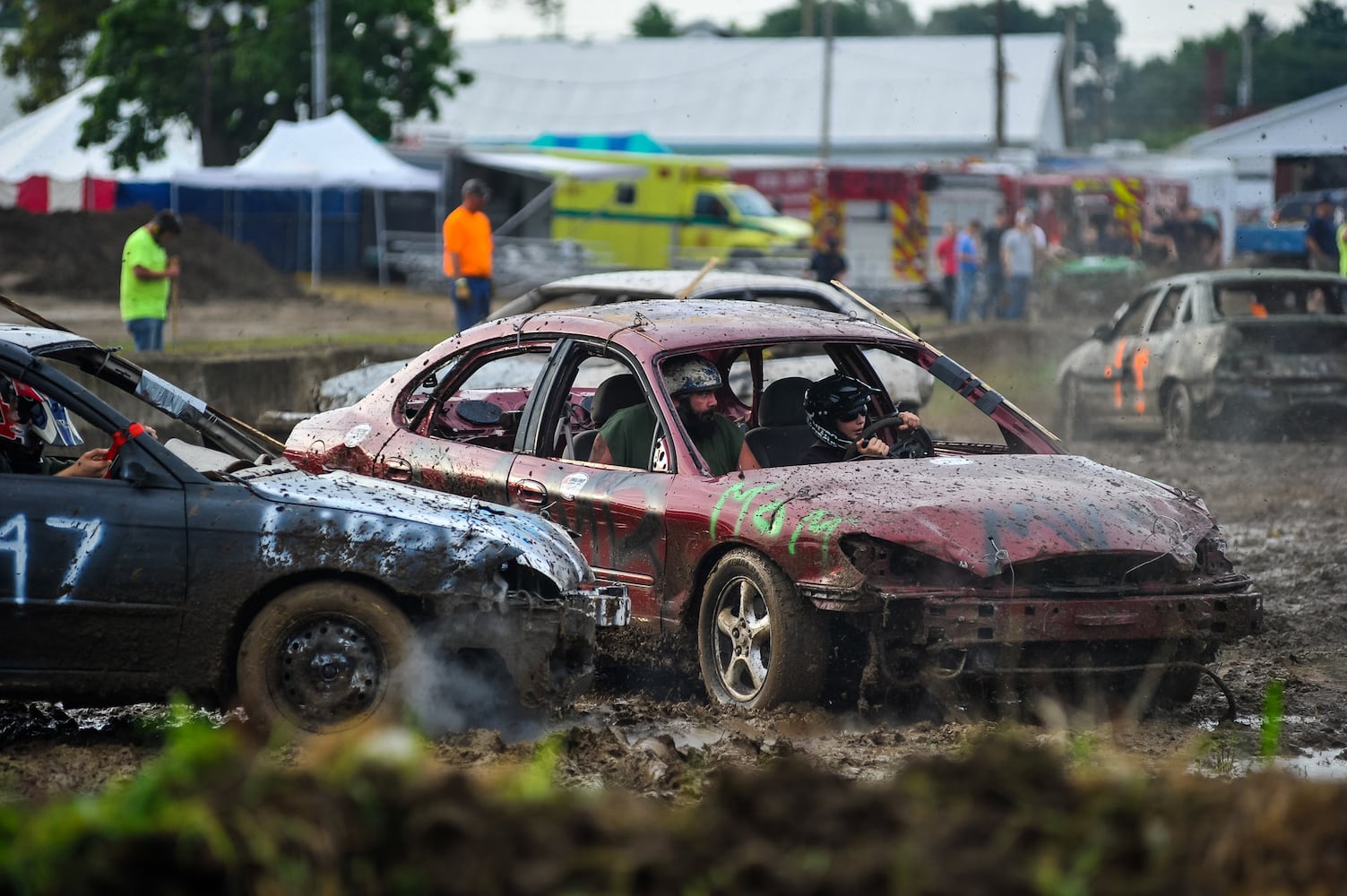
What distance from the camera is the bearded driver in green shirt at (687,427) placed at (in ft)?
24.0

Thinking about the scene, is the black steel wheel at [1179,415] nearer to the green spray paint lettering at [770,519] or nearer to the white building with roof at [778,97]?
the green spray paint lettering at [770,519]

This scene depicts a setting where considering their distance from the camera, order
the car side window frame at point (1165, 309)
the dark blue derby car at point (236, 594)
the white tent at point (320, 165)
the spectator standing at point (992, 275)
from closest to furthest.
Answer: the dark blue derby car at point (236, 594)
the car side window frame at point (1165, 309)
the spectator standing at point (992, 275)
the white tent at point (320, 165)

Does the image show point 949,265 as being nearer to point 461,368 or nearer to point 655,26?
point 461,368

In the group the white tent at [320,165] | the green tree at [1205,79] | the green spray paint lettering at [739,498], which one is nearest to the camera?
the green spray paint lettering at [739,498]

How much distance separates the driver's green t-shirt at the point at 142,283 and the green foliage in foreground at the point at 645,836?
14.0 meters

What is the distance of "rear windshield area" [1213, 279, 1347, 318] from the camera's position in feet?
47.8

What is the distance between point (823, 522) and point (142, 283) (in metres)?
11.8

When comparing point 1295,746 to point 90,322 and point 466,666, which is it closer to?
point 466,666

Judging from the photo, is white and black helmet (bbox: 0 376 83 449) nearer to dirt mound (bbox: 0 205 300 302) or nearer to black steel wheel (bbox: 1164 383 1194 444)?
black steel wheel (bbox: 1164 383 1194 444)

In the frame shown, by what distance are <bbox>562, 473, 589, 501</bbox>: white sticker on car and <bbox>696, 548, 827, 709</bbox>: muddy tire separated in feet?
2.69

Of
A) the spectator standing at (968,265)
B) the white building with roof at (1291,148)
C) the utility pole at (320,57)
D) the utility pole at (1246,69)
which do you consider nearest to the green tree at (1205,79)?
the utility pole at (1246,69)

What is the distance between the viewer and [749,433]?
7668 mm

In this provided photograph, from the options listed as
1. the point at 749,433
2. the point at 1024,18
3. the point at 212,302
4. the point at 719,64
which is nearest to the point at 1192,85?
the point at 1024,18

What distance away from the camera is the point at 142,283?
16562mm
